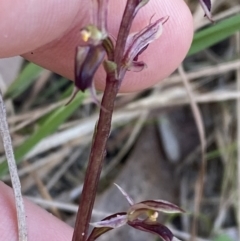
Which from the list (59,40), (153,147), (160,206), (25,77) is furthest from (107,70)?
(153,147)

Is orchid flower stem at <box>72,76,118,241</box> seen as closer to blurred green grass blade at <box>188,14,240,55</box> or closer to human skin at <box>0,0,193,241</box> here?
human skin at <box>0,0,193,241</box>

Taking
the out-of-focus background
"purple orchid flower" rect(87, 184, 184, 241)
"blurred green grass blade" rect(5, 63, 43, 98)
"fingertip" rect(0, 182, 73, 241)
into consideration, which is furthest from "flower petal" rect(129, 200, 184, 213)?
the out-of-focus background

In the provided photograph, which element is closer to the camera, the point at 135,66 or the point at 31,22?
the point at 135,66

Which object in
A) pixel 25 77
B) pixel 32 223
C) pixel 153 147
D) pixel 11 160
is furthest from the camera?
pixel 153 147

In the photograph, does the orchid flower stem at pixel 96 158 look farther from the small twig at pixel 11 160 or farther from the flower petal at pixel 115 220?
the small twig at pixel 11 160

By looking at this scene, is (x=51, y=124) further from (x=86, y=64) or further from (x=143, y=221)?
(x=86, y=64)

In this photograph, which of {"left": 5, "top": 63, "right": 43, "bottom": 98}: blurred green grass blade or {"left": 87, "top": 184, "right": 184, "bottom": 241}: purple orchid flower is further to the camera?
{"left": 5, "top": 63, "right": 43, "bottom": 98}: blurred green grass blade

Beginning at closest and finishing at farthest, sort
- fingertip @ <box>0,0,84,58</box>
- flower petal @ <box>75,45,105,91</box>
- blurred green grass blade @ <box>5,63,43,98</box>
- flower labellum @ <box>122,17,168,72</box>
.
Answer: flower petal @ <box>75,45,105,91</box> → flower labellum @ <box>122,17,168,72</box> → fingertip @ <box>0,0,84,58</box> → blurred green grass blade @ <box>5,63,43,98</box>

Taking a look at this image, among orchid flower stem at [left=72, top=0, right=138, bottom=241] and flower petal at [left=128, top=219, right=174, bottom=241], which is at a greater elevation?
orchid flower stem at [left=72, top=0, right=138, bottom=241]
